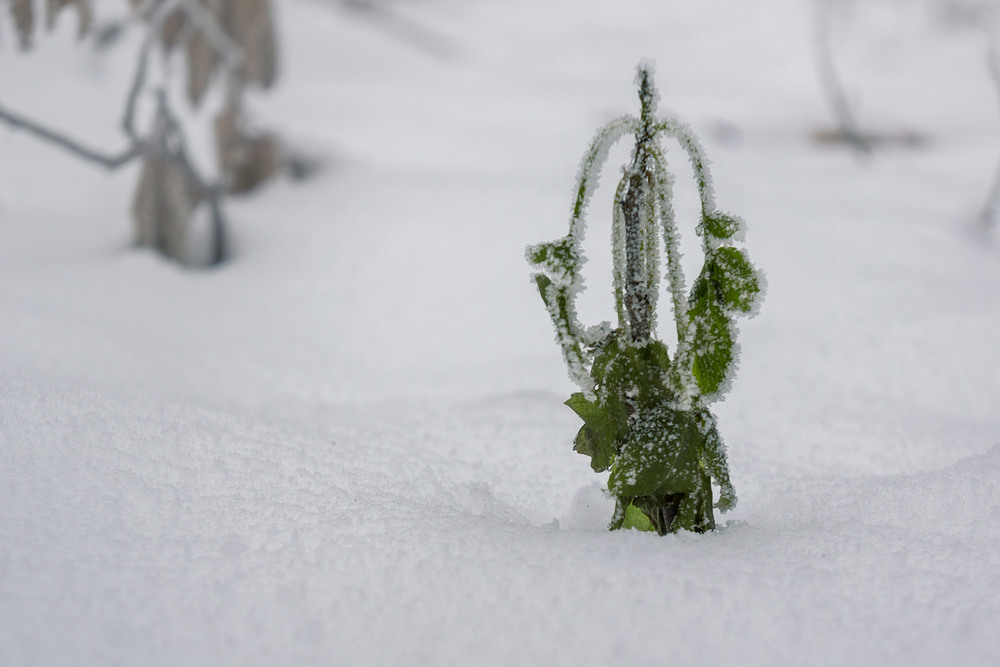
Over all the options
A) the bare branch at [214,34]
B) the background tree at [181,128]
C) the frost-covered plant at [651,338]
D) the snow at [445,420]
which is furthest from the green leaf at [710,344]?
the bare branch at [214,34]

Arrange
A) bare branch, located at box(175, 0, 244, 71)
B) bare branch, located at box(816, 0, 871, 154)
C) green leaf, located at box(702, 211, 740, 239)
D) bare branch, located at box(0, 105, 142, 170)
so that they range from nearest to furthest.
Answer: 1. green leaf, located at box(702, 211, 740, 239)
2. bare branch, located at box(0, 105, 142, 170)
3. bare branch, located at box(175, 0, 244, 71)
4. bare branch, located at box(816, 0, 871, 154)

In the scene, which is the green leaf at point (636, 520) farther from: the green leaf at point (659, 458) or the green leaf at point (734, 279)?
the green leaf at point (734, 279)

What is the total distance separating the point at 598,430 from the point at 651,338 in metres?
0.08

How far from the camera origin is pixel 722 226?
0.53 m

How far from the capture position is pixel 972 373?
3.85 feet

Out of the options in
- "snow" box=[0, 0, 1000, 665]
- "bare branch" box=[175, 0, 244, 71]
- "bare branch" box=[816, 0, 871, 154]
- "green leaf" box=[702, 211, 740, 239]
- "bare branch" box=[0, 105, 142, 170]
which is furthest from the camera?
"bare branch" box=[816, 0, 871, 154]

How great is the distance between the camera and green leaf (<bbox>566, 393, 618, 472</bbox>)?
0.58m

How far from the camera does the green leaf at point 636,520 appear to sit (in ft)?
2.02

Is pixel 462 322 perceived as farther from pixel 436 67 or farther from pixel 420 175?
pixel 436 67

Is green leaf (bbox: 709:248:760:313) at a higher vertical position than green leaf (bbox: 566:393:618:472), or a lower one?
higher

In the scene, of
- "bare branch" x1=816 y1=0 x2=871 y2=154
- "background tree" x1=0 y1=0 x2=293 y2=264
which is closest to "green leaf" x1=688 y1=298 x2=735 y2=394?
"background tree" x1=0 y1=0 x2=293 y2=264

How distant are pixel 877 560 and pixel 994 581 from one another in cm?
6

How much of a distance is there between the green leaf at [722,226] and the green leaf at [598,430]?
144 mm

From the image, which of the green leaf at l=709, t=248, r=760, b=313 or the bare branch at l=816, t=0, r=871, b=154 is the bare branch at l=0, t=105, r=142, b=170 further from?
the bare branch at l=816, t=0, r=871, b=154
